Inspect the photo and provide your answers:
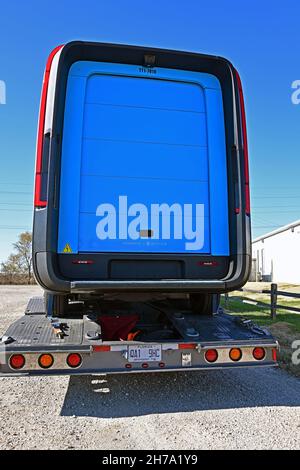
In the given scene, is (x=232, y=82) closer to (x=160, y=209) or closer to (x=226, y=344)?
(x=160, y=209)

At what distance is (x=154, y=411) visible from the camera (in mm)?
4016

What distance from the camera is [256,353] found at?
4.27m

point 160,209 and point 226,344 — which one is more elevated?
point 160,209

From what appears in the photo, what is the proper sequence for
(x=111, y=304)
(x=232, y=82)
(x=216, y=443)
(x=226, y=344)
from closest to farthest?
(x=216, y=443)
(x=226, y=344)
(x=232, y=82)
(x=111, y=304)

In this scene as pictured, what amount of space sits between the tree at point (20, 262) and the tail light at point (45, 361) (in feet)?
108

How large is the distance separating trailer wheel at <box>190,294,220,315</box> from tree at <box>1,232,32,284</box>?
3199cm

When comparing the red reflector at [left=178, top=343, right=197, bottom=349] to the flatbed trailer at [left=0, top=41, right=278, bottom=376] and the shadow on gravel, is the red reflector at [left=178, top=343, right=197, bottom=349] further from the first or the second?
the shadow on gravel

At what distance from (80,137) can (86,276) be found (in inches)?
56.7

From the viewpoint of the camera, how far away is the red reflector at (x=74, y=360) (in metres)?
3.96

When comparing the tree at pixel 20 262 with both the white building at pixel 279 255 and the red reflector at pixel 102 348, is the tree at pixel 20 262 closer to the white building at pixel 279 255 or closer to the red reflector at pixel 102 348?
the white building at pixel 279 255

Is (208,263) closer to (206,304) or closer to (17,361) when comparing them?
(206,304)

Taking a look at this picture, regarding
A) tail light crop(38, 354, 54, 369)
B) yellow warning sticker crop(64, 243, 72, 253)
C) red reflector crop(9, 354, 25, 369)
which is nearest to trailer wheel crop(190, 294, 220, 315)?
yellow warning sticker crop(64, 243, 72, 253)

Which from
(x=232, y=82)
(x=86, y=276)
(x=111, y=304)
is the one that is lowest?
(x=111, y=304)

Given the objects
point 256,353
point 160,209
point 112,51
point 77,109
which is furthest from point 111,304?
point 112,51
